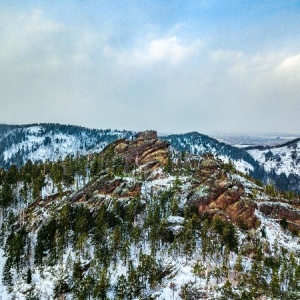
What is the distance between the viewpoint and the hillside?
98000mm

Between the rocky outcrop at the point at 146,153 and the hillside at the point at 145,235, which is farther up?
the rocky outcrop at the point at 146,153

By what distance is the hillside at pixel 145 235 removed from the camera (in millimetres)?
98000

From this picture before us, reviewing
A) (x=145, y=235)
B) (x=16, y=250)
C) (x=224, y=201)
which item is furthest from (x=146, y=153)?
(x=16, y=250)

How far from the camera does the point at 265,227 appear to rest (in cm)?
13575

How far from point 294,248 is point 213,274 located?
4786 cm

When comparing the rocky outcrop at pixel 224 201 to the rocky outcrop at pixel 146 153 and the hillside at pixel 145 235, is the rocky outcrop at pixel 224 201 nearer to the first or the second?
the hillside at pixel 145 235

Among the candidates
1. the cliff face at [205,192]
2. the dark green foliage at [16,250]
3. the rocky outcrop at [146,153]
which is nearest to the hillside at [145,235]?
the dark green foliage at [16,250]

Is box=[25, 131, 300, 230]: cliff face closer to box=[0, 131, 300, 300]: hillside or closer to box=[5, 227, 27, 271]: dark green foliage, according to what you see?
box=[0, 131, 300, 300]: hillside

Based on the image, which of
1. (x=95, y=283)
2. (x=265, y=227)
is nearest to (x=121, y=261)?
(x=95, y=283)

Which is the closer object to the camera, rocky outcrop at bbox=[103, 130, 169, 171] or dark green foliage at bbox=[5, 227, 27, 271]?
dark green foliage at bbox=[5, 227, 27, 271]

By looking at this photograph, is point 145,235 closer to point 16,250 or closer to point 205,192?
point 205,192

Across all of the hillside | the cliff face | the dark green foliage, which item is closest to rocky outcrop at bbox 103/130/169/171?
the cliff face

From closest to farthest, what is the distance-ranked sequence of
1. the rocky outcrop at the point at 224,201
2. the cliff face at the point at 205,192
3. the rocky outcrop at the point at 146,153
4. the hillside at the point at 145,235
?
1. the hillside at the point at 145,235
2. the rocky outcrop at the point at 224,201
3. the cliff face at the point at 205,192
4. the rocky outcrop at the point at 146,153

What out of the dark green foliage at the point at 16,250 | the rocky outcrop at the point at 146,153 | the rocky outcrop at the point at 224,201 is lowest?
the dark green foliage at the point at 16,250
